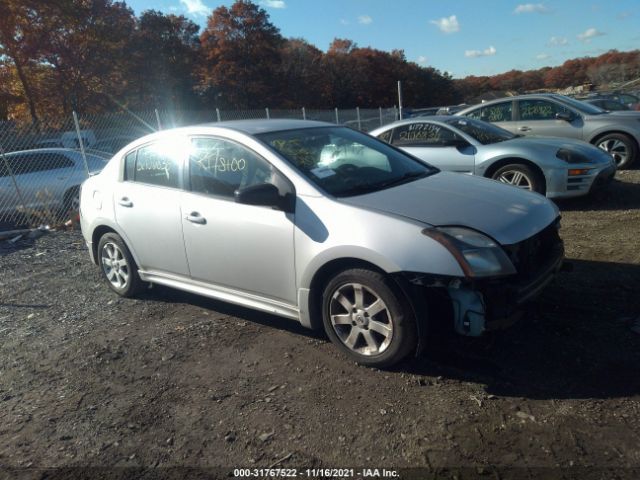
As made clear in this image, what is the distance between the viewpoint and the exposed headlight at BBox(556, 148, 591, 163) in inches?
271

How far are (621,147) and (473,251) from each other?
8.11m

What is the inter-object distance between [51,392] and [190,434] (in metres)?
1.29

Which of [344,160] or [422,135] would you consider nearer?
[344,160]

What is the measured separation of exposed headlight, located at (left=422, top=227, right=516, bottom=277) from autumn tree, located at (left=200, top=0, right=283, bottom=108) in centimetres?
3527

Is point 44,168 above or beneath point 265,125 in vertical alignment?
beneath

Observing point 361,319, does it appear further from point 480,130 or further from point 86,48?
point 86,48

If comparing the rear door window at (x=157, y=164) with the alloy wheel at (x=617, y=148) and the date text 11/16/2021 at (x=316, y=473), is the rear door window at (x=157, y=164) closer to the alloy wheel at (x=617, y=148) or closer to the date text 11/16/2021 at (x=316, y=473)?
the date text 11/16/2021 at (x=316, y=473)

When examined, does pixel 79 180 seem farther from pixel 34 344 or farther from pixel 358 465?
pixel 358 465

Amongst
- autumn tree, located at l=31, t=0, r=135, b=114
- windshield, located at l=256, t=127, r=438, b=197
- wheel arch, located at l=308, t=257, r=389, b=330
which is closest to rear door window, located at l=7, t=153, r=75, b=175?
windshield, located at l=256, t=127, r=438, b=197

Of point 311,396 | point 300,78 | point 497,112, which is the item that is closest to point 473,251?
point 311,396

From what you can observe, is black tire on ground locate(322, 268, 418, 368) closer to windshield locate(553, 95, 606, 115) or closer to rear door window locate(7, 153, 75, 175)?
windshield locate(553, 95, 606, 115)

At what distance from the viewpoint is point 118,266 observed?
16.7ft

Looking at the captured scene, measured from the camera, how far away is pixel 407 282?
307cm

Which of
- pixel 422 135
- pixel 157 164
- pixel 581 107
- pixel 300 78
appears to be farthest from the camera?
pixel 300 78
